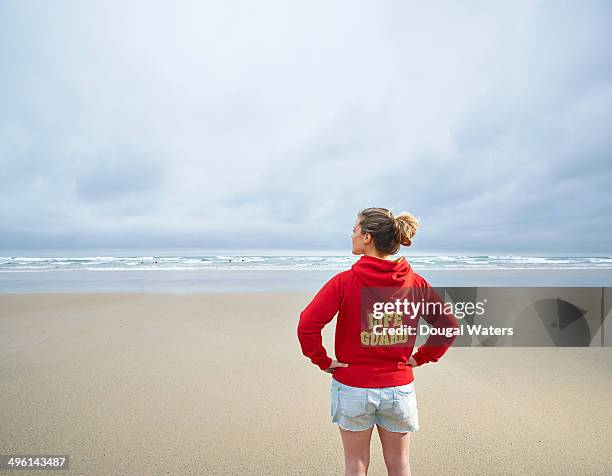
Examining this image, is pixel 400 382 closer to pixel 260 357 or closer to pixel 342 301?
pixel 342 301

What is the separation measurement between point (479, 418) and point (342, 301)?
2544 mm

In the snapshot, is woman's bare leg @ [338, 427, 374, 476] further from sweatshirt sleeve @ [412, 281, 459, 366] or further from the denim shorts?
sweatshirt sleeve @ [412, 281, 459, 366]

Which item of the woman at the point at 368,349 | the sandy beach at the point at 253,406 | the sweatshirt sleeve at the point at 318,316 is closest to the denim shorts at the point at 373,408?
the woman at the point at 368,349

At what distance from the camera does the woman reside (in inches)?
75.2

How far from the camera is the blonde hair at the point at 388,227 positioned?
1916 mm

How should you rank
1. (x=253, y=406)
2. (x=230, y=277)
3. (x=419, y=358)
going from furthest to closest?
(x=230, y=277), (x=253, y=406), (x=419, y=358)

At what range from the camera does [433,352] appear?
7.16 ft

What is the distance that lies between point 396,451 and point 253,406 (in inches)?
80.4

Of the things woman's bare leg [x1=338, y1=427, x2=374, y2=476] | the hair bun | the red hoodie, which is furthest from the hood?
woman's bare leg [x1=338, y1=427, x2=374, y2=476]

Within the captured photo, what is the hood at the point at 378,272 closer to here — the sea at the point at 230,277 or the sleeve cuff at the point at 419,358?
the sleeve cuff at the point at 419,358

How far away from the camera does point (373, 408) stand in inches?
75.1

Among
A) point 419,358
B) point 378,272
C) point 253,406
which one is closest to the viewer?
point 378,272

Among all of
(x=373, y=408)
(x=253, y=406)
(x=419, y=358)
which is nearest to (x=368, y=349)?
(x=373, y=408)

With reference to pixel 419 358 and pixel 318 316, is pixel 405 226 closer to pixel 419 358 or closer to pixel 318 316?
pixel 318 316
